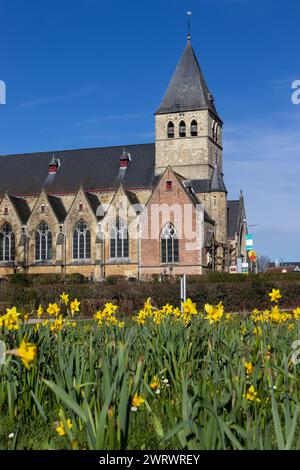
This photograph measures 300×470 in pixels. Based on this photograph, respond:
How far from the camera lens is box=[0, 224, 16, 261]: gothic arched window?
5066 centimetres

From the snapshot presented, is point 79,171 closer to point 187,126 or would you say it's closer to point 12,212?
point 12,212

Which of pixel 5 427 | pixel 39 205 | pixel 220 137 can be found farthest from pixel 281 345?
pixel 220 137

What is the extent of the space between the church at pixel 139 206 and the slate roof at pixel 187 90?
0.30 ft

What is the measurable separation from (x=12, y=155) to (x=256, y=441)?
57307 mm

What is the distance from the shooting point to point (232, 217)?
5269 cm

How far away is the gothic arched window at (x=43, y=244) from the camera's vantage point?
163 feet

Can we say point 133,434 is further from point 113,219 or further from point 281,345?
point 113,219

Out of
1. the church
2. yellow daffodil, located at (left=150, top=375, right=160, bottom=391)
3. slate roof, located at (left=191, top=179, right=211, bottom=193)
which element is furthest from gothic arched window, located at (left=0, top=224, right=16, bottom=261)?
yellow daffodil, located at (left=150, top=375, right=160, bottom=391)

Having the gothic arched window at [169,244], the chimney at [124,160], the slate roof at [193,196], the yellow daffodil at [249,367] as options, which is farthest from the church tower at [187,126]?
the yellow daffodil at [249,367]

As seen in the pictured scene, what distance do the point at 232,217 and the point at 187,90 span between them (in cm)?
1231

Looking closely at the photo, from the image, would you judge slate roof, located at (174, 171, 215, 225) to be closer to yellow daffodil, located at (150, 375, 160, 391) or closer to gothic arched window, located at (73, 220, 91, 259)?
gothic arched window, located at (73, 220, 91, 259)

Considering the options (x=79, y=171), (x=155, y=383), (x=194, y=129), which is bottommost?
(x=155, y=383)

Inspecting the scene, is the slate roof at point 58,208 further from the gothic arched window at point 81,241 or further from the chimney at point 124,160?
the chimney at point 124,160

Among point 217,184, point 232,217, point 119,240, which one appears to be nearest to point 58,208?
point 119,240
